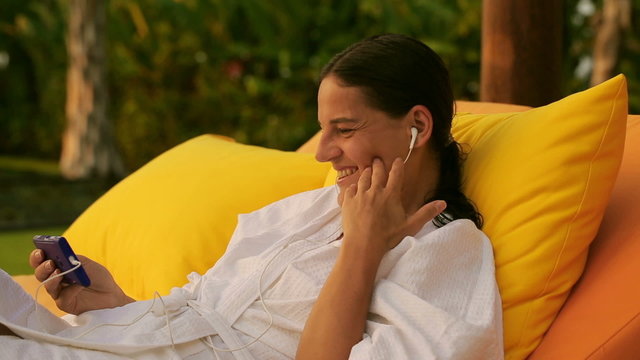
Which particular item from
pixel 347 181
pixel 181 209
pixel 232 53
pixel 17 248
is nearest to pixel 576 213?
pixel 347 181

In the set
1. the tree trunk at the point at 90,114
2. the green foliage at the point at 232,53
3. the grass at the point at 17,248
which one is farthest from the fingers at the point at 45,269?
the green foliage at the point at 232,53

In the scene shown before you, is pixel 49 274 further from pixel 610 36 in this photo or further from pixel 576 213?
pixel 610 36

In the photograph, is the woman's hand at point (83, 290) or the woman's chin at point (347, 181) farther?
the woman's hand at point (83, 290)

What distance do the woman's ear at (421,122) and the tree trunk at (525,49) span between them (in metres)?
1.22

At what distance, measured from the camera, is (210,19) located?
862 centimetres

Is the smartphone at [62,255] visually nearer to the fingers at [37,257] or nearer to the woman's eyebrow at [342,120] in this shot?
the fingers at [37,257]

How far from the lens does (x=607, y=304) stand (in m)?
1.75

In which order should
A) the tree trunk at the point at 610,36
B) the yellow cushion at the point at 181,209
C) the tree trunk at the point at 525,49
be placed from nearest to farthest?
the yellow cushion at the point at 181,209 < the tree trunk at the point at 525,49 < the tree trunk at the point at 610,36

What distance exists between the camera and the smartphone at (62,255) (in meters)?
1.88

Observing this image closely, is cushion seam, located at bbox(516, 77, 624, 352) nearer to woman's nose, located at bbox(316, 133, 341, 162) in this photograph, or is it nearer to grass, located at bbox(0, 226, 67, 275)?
woman's nose, located at bbox(316, 133, 341, 162)

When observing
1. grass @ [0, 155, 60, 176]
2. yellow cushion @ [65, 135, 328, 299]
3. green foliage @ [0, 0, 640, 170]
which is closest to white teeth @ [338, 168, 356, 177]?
yellow cushion @ [65, 135, 328, 299]

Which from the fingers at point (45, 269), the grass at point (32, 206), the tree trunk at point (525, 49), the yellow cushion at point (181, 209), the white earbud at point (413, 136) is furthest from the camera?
the grass at point (32, 206)

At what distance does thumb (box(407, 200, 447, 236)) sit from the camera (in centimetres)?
173

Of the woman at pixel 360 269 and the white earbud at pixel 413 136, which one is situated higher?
A: the white earbud at pixel 413 136
